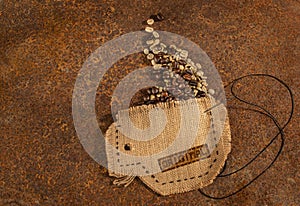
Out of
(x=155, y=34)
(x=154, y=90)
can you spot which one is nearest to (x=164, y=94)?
(x=154, y=90)

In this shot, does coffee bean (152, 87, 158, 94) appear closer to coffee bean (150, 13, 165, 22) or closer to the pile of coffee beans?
the pile of coffee beans

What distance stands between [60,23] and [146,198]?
781 mm

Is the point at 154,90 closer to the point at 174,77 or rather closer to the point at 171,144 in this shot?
the point at 174,77

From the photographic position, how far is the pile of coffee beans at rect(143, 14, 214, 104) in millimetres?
1353

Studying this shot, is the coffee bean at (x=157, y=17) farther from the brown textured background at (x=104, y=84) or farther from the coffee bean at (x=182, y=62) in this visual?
the coffee bean at (x=182, y=62)

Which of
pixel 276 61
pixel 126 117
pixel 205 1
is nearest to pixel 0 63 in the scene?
pixel 126 117

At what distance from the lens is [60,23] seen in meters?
1.41

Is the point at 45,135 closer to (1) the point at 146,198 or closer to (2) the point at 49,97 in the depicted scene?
(2) the point at 49,97

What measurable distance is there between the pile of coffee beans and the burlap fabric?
30 millimetres

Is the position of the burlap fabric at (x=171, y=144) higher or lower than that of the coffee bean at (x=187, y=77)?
lower

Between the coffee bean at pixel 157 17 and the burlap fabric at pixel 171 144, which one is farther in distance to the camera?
the coffee bean at pixel 157 17

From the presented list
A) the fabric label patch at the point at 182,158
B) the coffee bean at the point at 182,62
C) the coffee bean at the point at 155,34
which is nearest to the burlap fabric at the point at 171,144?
the fabric label patch at the point at 182,158

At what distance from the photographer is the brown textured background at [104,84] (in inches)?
48.8

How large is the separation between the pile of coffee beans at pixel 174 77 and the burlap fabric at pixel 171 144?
30 mm
